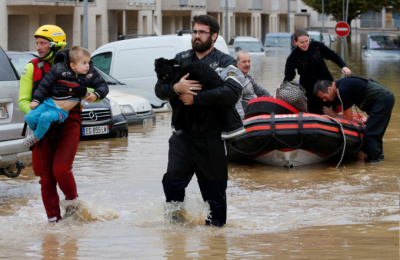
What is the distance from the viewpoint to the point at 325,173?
10.9m

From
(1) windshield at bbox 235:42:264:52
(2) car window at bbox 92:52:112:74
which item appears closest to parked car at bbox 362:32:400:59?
(1) windshield at bbox 235:42:264:52

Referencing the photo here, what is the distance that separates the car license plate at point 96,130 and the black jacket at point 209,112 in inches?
276

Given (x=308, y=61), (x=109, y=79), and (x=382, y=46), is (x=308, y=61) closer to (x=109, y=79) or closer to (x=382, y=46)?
(x=109, y=79)

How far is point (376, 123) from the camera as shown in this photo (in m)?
11.5

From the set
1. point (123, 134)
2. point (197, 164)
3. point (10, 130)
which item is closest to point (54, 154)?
point (197, 164)

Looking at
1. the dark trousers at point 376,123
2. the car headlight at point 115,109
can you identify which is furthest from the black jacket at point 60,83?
the car headlight at point 115,109

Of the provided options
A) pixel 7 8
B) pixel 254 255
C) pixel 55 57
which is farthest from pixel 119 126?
pixel 7 8

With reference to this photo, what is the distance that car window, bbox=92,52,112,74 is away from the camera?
62.1 ft

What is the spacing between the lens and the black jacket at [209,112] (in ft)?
22.7

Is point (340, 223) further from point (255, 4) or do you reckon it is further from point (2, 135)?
point (255, 4)

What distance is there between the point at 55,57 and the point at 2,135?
5.03 ft

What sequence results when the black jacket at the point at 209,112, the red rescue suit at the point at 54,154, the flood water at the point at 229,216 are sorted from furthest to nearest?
the red rescue suit at the point at 54,154, the black jacket at the point at 209,112, the flood water at the point at 229,216

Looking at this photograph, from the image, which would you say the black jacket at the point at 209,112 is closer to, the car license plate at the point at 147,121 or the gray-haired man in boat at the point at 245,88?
the gray-haired man in boat at the point at 245,88

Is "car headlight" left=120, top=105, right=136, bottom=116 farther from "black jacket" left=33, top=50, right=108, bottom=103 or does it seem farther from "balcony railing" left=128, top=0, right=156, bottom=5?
"balcony railing" left=128, top=0, right=156, bottom=5
